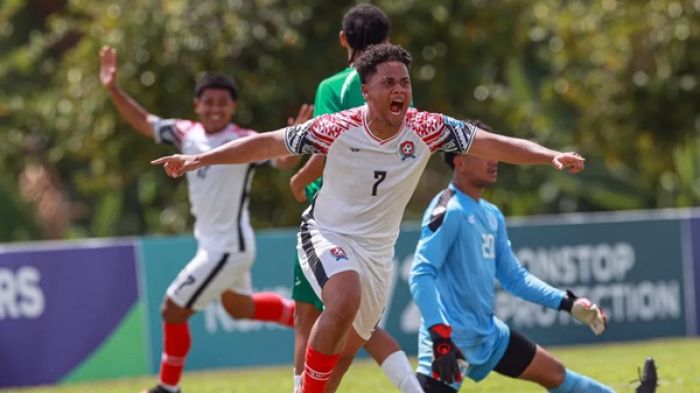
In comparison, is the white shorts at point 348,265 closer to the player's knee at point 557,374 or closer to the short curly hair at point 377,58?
the short curly hair at point 377,58

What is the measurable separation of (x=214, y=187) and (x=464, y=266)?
3.03 metres

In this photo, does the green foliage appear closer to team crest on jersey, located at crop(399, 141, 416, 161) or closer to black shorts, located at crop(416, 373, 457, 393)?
black shorts, located at crop(416, 373, 457, 393)

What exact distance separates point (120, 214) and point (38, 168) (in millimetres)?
2020

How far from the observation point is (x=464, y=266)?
8.18 meters

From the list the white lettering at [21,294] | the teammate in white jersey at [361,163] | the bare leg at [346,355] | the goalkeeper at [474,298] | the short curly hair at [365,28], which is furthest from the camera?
the white lettering at [21,294]

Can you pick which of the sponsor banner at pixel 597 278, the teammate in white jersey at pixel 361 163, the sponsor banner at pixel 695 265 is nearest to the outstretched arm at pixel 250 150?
the teammate in white jersey at pixel 361 163

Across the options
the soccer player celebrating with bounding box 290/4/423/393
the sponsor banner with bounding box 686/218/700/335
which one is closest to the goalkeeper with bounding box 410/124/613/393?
the soccer player celebrating with bounding box 290/4/423/393

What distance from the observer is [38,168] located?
27.0 metres

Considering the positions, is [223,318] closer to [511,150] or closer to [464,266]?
[464,266]

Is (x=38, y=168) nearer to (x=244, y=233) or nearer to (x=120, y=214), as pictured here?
(x=120, y=214)

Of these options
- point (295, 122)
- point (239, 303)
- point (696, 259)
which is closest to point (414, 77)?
point (696, 259)

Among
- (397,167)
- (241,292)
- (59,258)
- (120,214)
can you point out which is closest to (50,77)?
(120,214)

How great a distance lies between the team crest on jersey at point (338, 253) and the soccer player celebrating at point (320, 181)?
62 centimetres

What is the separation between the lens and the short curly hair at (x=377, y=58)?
7359 millimetres
